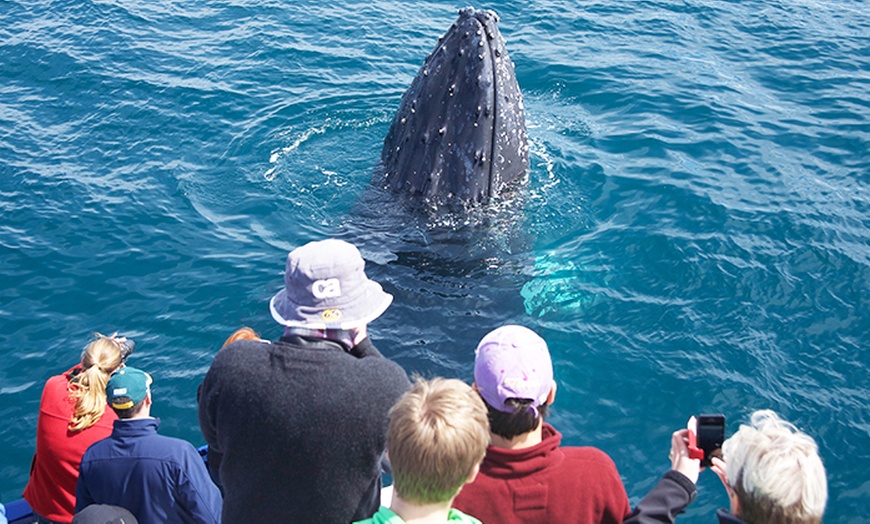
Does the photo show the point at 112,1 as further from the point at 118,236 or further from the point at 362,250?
the point at 362,250

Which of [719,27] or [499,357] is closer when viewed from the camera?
[499,357]

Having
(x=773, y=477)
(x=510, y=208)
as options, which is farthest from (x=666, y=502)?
(x=510, y=208)

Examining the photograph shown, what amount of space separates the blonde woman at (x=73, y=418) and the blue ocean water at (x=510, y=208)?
222 cm

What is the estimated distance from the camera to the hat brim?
4.12 m

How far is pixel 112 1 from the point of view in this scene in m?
17.8

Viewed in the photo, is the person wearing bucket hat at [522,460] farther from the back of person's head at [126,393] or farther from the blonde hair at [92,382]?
the blonde hair at [92,382]

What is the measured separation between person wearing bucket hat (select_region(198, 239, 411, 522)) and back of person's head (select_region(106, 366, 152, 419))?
3.52 feet

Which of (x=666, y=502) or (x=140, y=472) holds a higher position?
(x=666, y=502)

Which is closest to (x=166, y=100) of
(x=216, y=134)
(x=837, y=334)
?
(x=216, y=134)

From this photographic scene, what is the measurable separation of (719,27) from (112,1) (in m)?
13.0

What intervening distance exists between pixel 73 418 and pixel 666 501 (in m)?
3.76

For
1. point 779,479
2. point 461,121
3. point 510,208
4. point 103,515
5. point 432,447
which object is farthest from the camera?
point 510,208

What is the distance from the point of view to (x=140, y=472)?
4887mm

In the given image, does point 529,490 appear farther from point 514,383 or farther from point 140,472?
point 140,472
